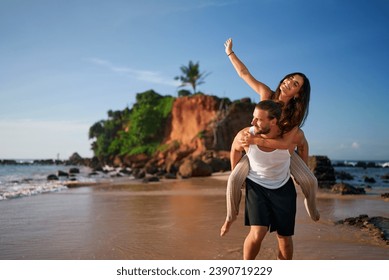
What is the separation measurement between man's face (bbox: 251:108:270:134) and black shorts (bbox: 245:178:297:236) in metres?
0.36

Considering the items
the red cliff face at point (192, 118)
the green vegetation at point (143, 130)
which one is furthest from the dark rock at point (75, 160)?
the red cliff face at point (192, 118)

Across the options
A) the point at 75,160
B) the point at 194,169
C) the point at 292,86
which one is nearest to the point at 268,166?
the point at 292,86

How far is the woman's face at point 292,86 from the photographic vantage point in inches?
107

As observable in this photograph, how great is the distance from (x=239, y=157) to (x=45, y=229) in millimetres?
2841

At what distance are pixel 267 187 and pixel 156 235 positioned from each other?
1.87 meters

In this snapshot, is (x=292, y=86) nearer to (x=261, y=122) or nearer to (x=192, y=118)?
(x=261, y=122)

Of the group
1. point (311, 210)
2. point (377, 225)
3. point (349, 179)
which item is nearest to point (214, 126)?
point (349, 179)

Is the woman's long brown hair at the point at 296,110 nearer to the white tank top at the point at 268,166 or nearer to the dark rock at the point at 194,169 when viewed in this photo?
the white tank top at the point at 268,166

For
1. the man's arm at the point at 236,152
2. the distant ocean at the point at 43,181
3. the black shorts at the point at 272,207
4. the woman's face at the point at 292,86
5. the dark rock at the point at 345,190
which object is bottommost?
the distant ocean at the point at 43,181

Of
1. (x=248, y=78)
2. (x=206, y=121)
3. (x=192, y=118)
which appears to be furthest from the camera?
(x=192, y=118)

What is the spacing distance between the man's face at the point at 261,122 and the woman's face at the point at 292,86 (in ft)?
1.09

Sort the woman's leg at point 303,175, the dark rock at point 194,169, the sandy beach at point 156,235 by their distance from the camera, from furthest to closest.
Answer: the dark rock at point 194,169, the sandy beach at point 156,235, the woman's leg at point 303,175

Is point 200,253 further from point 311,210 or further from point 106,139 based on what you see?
point 106,139

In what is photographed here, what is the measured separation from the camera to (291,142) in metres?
2.64
